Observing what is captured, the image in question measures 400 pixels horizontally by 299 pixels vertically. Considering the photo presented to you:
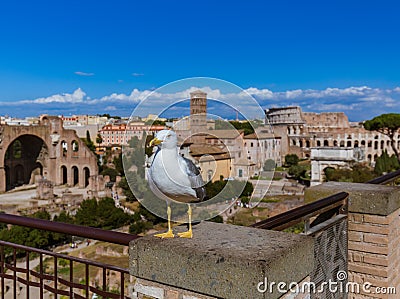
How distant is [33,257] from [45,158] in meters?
22.9

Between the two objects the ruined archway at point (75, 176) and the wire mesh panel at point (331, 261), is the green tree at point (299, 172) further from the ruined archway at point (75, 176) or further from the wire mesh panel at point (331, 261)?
the wire mesh panel at point (331, 261)

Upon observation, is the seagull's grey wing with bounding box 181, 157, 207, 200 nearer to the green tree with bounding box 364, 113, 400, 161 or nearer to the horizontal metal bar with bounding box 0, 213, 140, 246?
the horizontal metal bar with bounding box 0, 213, 140, 246

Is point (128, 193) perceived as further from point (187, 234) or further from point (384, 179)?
point (187, 234)

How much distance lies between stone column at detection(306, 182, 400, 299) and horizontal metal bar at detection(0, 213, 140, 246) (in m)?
1.62

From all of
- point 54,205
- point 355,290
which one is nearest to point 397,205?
point 355,290

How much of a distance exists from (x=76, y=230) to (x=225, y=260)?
749 mm

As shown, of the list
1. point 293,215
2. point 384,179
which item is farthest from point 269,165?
point 384,179

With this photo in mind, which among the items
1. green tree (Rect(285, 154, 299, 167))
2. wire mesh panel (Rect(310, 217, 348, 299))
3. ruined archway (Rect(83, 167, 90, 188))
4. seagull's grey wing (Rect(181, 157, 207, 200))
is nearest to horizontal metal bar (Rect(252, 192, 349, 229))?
wire mesh panel (Rect(310, 217, 348, 299))

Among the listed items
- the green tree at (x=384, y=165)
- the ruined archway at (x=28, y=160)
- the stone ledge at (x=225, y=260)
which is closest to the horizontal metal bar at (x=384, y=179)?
the stone ledge at (x=225, y=260)

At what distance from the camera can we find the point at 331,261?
2258 mm

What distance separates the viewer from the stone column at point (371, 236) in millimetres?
2623

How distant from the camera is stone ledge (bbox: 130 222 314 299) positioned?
3.88ft

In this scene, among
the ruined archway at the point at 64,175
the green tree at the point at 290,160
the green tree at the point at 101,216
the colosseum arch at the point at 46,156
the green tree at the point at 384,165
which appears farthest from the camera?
the green tree at the point at 290,160

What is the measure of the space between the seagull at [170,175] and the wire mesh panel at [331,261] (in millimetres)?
781
